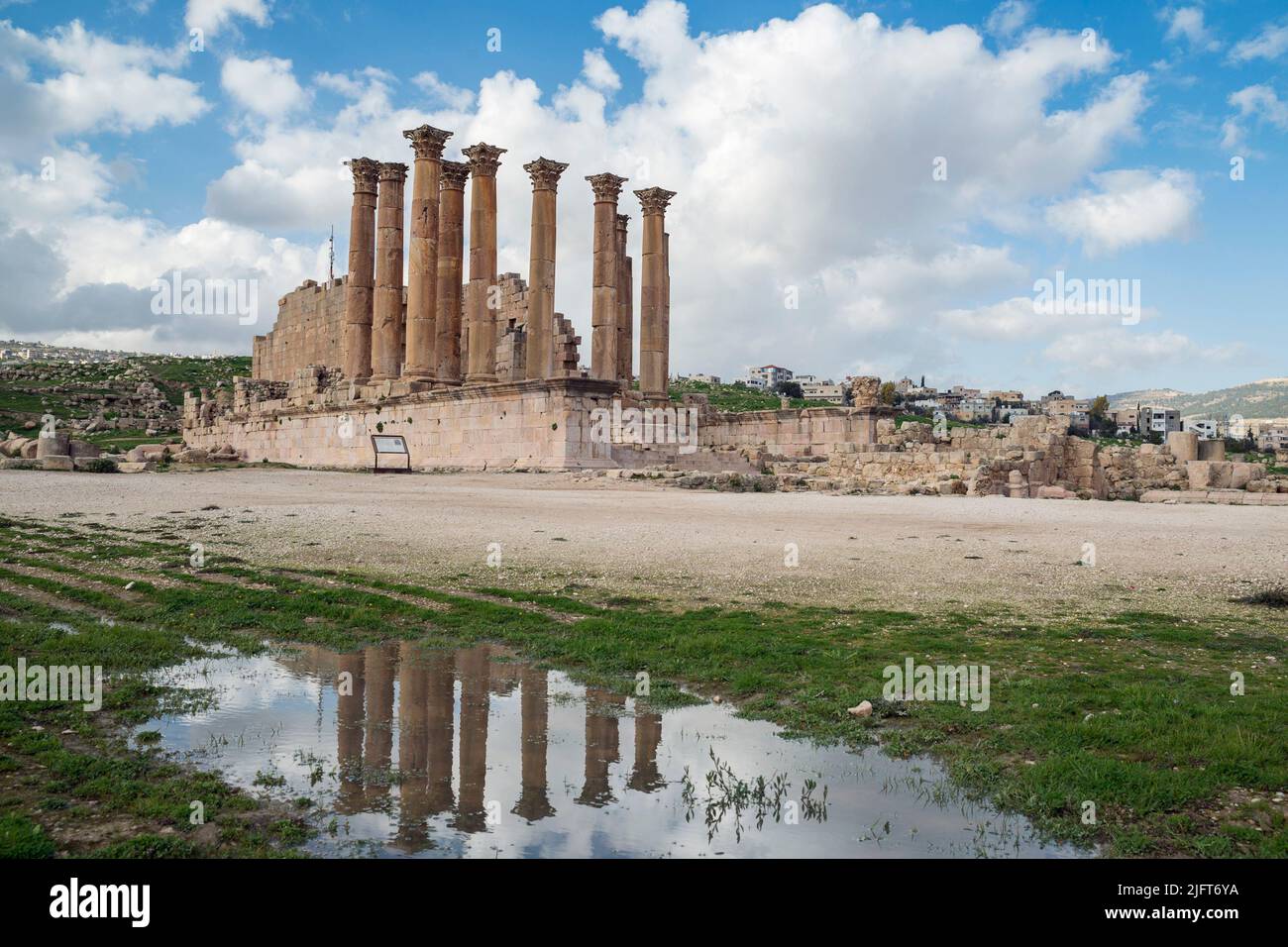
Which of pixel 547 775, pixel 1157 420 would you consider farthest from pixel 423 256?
pixel 1157 420

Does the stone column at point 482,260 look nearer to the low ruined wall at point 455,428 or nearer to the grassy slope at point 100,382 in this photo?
the low ruined wall at point 455,428

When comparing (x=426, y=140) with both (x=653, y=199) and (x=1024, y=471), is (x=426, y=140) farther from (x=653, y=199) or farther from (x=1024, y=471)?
(x=1024, y=471)

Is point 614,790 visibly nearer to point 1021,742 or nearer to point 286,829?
point 286,829

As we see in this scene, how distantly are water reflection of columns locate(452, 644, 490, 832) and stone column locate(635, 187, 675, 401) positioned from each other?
28.9 meters

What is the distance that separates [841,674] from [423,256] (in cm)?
3081

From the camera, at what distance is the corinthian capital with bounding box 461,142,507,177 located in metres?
33.4

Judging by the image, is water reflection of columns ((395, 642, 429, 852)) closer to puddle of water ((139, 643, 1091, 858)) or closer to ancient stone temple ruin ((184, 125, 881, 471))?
puddle of water ((139, 643, 1091, 858))

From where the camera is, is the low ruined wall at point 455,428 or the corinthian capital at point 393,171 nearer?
the low ruined wall at point 455,428

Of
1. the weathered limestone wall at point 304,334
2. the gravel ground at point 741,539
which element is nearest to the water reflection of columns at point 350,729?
the gravel ground at point 741,539

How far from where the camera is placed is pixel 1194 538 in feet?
48.8

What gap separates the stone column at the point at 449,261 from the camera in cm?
3459

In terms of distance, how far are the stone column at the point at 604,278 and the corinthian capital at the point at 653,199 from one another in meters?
0.91

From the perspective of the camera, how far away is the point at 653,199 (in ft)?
119
